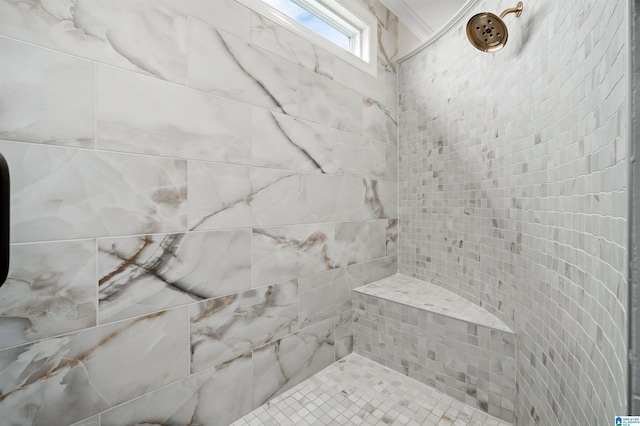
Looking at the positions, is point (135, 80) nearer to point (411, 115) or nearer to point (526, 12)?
point (526, 12)

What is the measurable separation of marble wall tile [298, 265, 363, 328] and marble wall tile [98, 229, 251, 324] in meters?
0.36

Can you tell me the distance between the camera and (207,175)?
1141mm

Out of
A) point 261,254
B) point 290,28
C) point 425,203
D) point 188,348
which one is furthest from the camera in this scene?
point 425,203

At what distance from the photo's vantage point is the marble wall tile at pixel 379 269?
1870 millimetres

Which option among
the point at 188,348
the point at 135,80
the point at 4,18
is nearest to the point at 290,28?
the point at 135,80

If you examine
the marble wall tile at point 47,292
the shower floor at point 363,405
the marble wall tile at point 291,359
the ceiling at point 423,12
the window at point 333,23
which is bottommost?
the shower floor at point 363,405

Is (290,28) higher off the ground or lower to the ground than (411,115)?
higher

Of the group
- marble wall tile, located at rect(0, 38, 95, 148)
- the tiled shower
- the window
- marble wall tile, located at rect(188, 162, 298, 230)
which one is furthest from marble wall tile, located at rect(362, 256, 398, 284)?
marble wall tile, located at rect(0, 38, 95, 148)

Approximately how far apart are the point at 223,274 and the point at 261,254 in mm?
190

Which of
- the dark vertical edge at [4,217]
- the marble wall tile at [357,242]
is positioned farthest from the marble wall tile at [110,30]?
the marble wall tile at [357,242]

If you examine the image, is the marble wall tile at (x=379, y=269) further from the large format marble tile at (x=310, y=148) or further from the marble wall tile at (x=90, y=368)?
the marble wall tile at (x=90, y=368)

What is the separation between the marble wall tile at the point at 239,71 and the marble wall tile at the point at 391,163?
0.82 meters

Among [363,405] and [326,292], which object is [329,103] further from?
[363,405]

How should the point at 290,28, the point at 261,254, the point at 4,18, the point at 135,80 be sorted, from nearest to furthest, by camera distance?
the point at 4,18 < the point at 135,80 < the point at 261,254 < the point at 290,28
